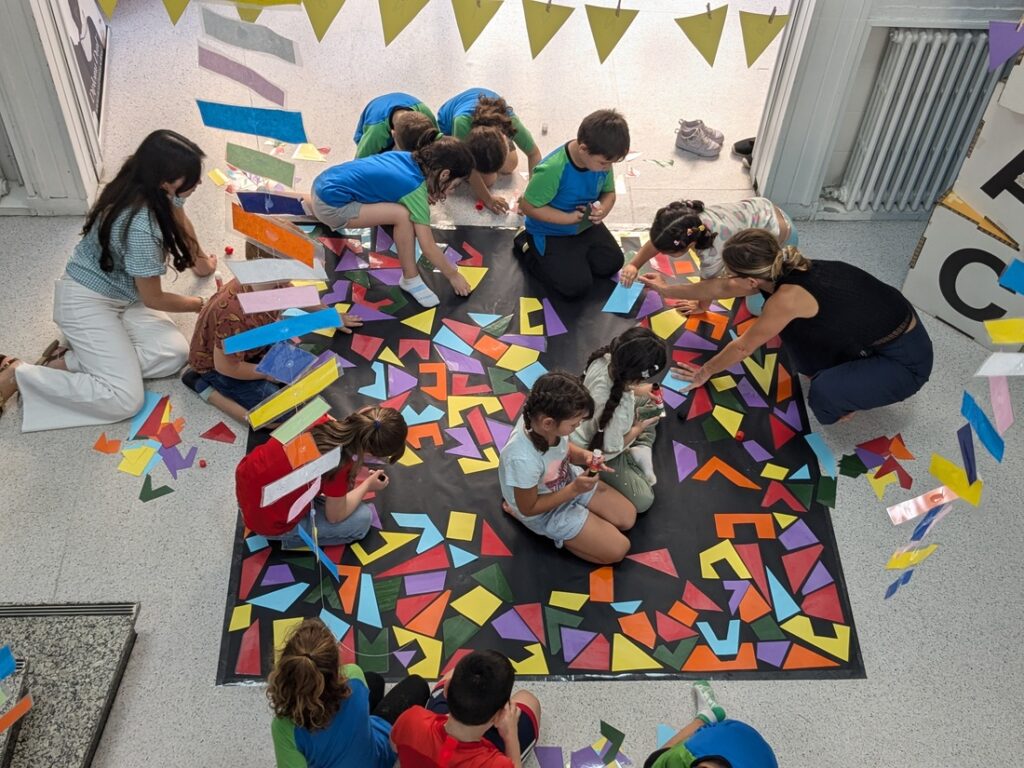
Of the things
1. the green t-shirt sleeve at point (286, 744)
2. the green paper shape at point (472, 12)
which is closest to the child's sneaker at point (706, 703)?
the green t-shirt sleeve at point (286, 744)

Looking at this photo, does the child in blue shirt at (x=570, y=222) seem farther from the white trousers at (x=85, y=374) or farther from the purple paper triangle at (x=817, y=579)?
the white trousers at (x=85, y=374)

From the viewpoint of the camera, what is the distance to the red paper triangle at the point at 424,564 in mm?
2787

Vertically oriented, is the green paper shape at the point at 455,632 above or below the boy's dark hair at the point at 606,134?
below

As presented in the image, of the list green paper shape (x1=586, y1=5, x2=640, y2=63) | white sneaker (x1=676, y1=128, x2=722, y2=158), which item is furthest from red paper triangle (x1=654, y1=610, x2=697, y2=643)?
white sneaker (x1=676, y1=128, x2=722, y2=158)

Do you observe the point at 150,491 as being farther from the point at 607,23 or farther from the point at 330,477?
the point at 607,23

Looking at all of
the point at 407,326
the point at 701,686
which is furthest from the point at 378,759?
the point at 407,326

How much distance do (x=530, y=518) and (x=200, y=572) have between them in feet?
3.32

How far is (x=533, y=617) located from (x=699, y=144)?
2612 millimetres

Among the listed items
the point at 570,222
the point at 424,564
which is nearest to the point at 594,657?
the point at 424,564

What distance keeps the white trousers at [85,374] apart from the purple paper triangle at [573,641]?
5.46 feet

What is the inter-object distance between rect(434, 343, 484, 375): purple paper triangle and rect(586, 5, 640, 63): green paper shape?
121 cm

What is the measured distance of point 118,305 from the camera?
3168mm

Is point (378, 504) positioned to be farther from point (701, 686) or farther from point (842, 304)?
point (842, 304)

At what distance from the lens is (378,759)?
2.17 meters
